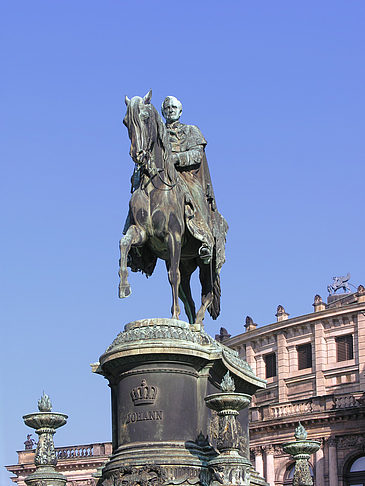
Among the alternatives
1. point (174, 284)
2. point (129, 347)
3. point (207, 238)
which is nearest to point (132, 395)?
point (129, 347)

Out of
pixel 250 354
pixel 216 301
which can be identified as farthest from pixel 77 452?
pixel 216 301

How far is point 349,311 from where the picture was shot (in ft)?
225

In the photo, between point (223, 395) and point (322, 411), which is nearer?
point (223, 395)

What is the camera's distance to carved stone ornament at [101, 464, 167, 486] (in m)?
12.1

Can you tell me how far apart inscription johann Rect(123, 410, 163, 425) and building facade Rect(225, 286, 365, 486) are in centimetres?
4938

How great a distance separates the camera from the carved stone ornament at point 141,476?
39.9ft

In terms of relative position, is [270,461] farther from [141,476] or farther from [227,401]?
[227,401]

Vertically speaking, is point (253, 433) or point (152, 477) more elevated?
point (253, 433)

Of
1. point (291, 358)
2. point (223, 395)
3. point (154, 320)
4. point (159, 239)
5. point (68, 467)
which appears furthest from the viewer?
point (291, 358)

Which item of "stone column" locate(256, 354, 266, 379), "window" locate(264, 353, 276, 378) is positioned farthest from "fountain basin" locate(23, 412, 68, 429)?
"stone column" locate(256, 354, 266, 379)

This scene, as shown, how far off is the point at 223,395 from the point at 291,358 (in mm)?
60268

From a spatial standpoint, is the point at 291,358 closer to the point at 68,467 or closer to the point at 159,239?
the point at 68,467

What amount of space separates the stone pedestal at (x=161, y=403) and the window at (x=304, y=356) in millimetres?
58456

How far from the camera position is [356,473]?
6181 cm
